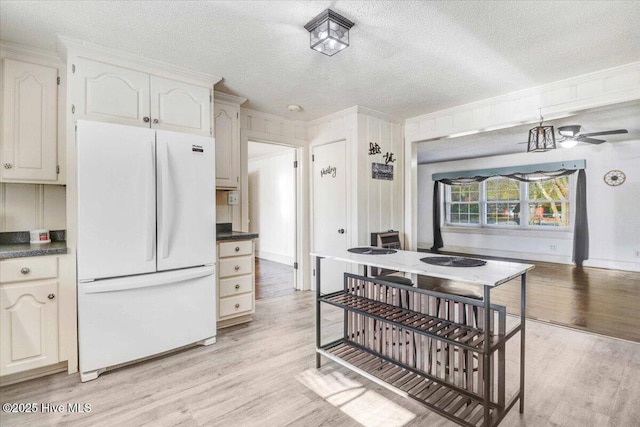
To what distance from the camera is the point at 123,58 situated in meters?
2.44

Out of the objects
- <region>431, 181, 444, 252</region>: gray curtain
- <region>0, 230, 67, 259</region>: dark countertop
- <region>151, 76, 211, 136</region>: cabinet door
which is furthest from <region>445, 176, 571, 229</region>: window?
<region>0, 230, 67, 259</region>: dark countertop

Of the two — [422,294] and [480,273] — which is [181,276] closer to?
[422,294]

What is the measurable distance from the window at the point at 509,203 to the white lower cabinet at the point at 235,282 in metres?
6.59

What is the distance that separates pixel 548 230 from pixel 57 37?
27.0 ft

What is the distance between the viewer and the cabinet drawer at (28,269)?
2043 mm

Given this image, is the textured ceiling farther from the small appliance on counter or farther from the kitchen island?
the kitchen island

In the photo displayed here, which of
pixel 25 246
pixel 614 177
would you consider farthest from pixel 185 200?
pixel 614 177

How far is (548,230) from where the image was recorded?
6.74 metres

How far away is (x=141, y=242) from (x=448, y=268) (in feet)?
6.94

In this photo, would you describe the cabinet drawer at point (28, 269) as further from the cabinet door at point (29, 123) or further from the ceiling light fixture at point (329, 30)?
the ceiling light fixture at point (329, 30)

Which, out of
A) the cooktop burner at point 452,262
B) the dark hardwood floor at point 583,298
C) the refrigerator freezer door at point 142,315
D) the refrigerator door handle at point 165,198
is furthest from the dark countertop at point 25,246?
the dark hardwood floor at point 583,298

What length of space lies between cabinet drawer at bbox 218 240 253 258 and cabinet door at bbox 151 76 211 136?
41.3 inches

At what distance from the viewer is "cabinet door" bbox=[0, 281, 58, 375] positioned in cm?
205

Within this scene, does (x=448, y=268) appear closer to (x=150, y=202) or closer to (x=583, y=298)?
(x=150, y=202)
